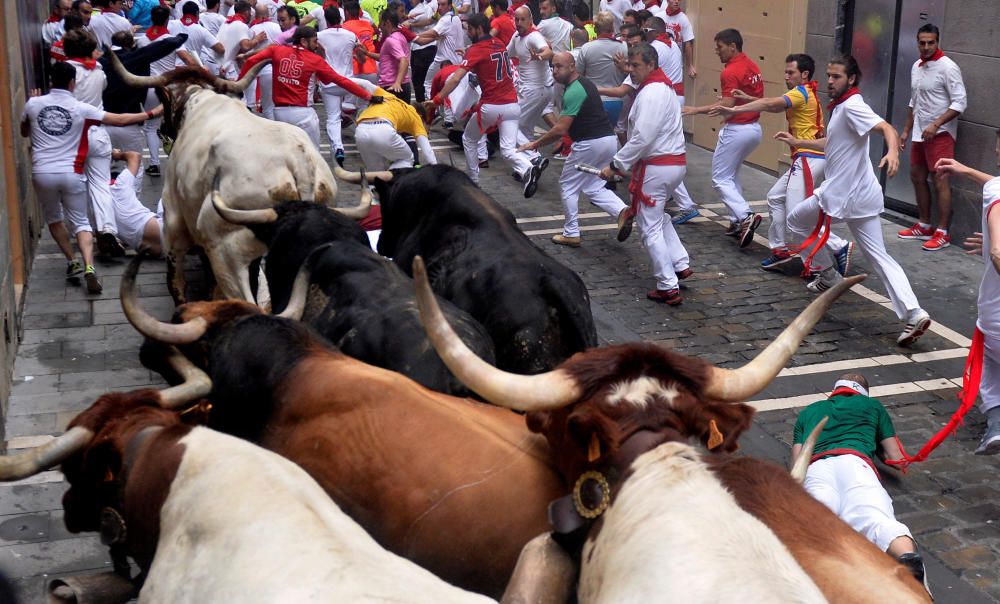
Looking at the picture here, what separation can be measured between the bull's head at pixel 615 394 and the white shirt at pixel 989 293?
16.4 ft

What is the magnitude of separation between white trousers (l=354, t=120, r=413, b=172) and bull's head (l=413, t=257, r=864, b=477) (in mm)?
9076

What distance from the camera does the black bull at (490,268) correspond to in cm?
619

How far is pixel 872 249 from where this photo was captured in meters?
10.8

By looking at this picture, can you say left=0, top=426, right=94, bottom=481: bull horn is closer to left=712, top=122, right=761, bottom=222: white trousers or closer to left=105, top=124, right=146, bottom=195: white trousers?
left=105, top=124, right=146, bottom=195: white trousers

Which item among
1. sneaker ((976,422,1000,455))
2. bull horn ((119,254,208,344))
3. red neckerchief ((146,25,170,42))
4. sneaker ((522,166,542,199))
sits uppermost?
red neckerchief ((146,25,170,42))

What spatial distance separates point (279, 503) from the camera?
130 inches

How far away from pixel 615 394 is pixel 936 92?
10434 millimetres

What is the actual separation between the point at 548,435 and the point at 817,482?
11.4ft

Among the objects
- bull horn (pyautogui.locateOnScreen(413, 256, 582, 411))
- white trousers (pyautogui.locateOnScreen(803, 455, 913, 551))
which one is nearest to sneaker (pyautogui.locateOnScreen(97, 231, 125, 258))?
white trousers (pyautogui.locateOnScreen(803, 455, 913, 551))

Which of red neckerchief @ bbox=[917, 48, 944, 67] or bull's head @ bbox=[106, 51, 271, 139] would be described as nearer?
bull's head @ bbox=[106, 51, 271, 139]

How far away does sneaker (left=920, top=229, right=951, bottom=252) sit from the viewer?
1283 centimetres

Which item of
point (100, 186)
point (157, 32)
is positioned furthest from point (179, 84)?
point (157, 32)

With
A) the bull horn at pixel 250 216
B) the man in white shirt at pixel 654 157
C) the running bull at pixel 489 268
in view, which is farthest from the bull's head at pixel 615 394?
the man in white shirt at pixel 654 157

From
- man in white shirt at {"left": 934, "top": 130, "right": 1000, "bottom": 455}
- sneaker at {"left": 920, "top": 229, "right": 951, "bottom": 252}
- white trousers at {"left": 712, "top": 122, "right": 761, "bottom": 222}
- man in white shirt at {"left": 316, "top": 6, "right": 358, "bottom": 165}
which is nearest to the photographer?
man in white shirt at {"left": 934, "top": 130, "right": 1000, "bottom": 455}
